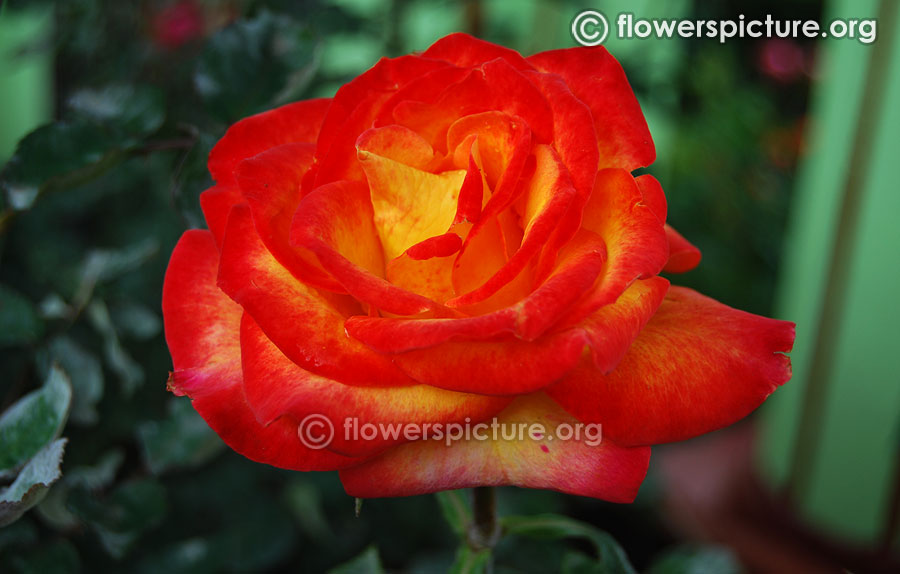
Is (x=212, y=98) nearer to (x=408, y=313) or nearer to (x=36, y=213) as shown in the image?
(x=408, y=313)

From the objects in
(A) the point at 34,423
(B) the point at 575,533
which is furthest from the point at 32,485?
(B) the point at 575,533

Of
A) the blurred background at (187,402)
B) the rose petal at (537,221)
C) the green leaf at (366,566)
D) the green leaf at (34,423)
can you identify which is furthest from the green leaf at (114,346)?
the rose petal at (537,221)

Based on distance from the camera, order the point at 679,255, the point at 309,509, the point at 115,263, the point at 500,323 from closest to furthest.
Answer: the point at 500,323
the point at 679,255
the point at 115,263
the point at 309,509

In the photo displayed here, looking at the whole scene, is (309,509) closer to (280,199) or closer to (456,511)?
(456,511)

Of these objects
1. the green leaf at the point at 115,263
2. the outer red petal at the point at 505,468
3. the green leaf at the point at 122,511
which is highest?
the outer red petal at the point at 505,468

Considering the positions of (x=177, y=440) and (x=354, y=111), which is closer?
(x=354, y=111)

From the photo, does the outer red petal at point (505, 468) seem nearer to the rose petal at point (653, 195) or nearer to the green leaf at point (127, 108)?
the rose petal at point (653, 195)
